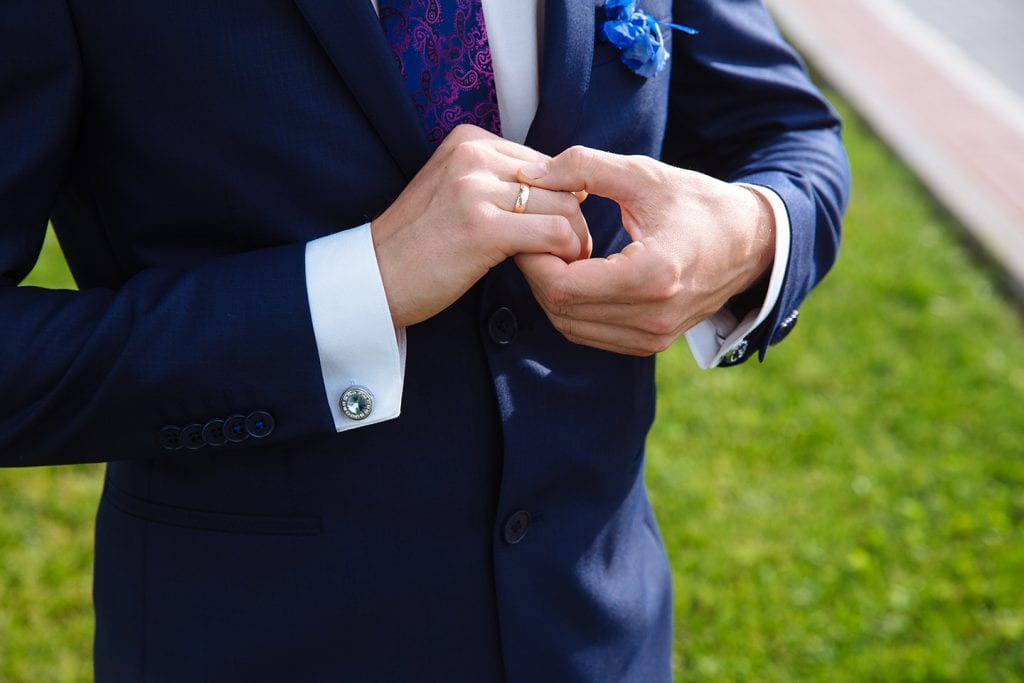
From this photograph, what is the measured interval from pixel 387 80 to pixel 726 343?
0.69 m

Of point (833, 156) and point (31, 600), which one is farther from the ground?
point (833, 156)

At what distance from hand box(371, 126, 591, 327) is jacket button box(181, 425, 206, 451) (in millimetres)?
277

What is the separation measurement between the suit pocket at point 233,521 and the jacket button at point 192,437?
6.2 inches

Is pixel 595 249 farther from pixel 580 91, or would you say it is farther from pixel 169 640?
pixel 169 640

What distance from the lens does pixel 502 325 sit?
4.34ft

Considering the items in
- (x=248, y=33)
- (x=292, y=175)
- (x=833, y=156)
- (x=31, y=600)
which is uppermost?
(x=248, y=33)

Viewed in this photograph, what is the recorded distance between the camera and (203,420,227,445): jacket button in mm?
1224

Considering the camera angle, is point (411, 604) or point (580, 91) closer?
point (580, 91)

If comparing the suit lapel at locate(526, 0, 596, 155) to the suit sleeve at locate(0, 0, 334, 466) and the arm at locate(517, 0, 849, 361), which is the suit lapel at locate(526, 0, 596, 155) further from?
the suit sleeve at locate(0, 0, 334, 466)

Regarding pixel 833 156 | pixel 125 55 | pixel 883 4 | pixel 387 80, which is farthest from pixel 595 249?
pixel 883 4

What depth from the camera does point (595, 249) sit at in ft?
4.58

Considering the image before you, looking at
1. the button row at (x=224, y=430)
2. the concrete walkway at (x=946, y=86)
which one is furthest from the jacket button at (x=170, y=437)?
the concrete walkway at (x=946, y=86)

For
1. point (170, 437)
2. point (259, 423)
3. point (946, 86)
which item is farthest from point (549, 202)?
point (946, 86)

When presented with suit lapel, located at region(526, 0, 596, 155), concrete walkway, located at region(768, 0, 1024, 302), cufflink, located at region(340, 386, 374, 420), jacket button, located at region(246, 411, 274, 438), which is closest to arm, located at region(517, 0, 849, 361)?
suit lapel, located at region(526, 0, 596, 155)
